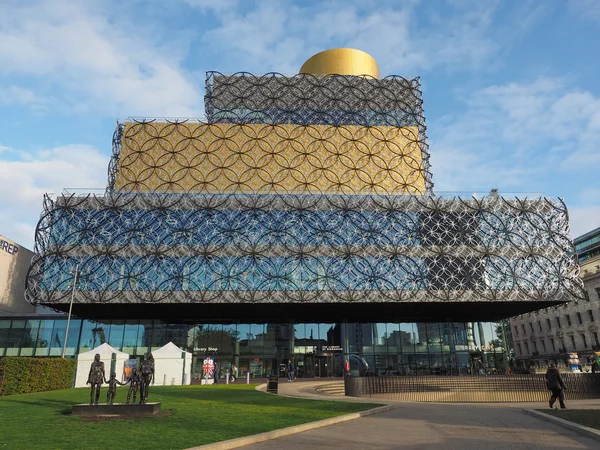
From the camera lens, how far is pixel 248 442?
9695 mm

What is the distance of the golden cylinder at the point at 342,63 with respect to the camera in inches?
2542

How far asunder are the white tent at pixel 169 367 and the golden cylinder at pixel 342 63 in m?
48.0

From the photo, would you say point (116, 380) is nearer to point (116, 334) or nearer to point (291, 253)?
point (291, 253)

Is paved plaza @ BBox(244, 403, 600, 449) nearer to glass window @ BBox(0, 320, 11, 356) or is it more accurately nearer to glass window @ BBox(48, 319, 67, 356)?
glass window @ BBox(48, 319, 67, 356)

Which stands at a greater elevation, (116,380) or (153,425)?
(116,380)

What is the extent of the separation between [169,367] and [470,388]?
22683 millimetres

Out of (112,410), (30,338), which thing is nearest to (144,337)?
(30,338)

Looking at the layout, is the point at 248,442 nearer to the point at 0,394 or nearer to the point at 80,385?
the point at 0,394

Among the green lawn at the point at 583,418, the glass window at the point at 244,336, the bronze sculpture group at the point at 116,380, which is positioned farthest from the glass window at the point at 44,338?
the green lawn at the point at 583,418

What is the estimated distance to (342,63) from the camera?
6488cm

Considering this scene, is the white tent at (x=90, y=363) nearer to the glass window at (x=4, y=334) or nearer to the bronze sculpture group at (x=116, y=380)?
the bronze sculpture group at (x=116, y=380)

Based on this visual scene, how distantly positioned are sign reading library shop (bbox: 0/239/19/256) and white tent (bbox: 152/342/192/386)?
28795 mm

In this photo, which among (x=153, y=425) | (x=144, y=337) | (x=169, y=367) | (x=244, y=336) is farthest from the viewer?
(x=244, y=336)

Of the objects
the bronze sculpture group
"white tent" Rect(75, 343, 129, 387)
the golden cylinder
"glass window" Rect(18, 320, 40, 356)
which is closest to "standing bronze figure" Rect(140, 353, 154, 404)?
the bronze sculpture group
